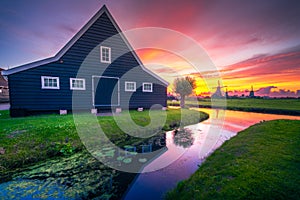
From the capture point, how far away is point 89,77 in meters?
12.5

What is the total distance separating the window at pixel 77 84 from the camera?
11.8 meters

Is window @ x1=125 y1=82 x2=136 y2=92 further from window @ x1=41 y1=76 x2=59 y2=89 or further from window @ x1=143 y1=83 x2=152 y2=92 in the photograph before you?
window @ x1=41 y1=76 x2=59 y2=89

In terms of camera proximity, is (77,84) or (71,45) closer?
(71,45)

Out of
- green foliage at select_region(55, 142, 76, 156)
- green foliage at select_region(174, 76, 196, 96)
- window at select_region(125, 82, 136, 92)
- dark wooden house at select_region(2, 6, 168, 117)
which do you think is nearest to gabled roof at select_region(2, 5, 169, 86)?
dark wooden house at select_region(2, 6, 168, 117)

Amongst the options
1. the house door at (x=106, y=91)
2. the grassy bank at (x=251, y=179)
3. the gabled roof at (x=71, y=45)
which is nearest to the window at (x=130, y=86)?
the house door at (x=106, y=91)

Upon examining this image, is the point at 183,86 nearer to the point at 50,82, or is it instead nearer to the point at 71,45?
the point at 71,45

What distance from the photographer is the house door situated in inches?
513

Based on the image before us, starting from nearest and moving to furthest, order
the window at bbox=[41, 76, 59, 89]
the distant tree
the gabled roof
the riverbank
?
the riverbank
the gabled roof
the window at bbox=[41, 76, 59, 89]
the distant tree

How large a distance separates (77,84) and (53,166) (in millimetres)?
8790

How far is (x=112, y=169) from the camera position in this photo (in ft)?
15.8

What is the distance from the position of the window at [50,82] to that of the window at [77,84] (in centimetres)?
111

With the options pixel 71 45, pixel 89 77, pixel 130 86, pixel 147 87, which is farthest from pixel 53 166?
pixel 147 87

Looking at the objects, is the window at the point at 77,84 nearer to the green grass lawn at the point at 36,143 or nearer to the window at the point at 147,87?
the green grass lawn at the point at 36,143

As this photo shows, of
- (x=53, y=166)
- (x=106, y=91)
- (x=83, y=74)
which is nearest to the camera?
(x=53, y=166)
